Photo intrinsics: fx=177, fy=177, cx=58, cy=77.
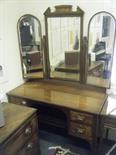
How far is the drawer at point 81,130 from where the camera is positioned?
1.89 m

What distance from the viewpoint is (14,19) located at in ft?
7.23

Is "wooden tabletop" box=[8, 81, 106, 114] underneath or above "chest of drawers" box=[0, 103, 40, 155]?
above

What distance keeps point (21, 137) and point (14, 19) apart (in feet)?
4.68

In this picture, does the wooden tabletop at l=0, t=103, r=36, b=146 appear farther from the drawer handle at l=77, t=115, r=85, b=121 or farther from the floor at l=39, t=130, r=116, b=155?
the floor at l=39, t=130, r=116, b=155

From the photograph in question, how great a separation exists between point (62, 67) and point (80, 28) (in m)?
0.53

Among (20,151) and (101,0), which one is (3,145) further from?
(101,0)

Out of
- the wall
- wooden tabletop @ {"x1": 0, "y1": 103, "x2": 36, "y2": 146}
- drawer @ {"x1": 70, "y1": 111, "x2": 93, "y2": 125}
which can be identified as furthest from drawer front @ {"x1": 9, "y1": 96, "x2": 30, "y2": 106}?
drawer @ {"x1": 70, "y1": 111, "x2": 93, "y2": 125}

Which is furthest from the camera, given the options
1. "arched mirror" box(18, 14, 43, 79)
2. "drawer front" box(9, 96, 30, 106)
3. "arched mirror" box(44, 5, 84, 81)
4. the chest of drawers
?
"arched mirror" box(18, 14, 43, 79)

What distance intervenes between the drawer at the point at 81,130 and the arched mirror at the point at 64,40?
1.91 ft

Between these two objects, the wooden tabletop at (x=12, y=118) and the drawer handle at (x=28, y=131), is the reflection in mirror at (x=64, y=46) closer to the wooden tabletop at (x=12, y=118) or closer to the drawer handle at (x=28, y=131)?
the wooden tabletop at (x=12, y=118)

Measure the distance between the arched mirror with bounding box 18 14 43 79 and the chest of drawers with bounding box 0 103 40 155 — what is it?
736 millimetres

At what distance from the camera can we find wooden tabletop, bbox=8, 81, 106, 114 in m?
1.88

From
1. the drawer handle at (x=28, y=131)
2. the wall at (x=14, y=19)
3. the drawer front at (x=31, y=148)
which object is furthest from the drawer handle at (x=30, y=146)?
the wall at (x=14, y=19)

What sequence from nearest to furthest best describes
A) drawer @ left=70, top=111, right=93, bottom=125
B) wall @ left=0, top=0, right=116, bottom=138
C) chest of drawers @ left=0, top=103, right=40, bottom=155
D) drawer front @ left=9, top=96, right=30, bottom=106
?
chest of drawers @ left=0, top=103, right=40, bottom=155
drawer @ left=70, top=111, right=93, bottom=125
wall @ left=0, top=0, right=116, bottom=138
drawer front @ left=9, top=96, right=30, bottom=106
